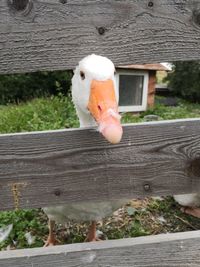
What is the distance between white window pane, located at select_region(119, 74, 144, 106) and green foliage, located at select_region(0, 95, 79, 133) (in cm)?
83

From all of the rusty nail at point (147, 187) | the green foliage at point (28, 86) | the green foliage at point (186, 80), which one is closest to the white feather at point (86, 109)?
the rusty nail at point (147, 187)

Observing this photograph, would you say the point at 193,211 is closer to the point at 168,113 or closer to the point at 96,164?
the point at 96,164

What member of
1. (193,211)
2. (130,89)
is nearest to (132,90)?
(130,89)

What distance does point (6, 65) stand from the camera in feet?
4.37

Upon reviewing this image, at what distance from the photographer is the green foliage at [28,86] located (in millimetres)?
7898

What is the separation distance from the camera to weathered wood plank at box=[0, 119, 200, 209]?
1.37 meters

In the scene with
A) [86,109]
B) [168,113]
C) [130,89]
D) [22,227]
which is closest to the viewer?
[86,109]

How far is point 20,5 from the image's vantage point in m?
1.27

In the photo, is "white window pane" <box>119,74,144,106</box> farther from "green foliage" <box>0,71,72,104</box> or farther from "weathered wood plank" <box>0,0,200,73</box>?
"weathered wood plank" <box>0,0,200,73</box>

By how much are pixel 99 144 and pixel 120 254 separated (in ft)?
1.18

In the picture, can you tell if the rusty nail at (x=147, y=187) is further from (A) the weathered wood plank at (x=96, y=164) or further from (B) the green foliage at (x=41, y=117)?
(B) the green foliage at (x=41, y=117)

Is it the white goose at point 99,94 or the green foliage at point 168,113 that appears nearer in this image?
the white goose at point 99,94

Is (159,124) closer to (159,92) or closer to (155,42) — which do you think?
(155,42)

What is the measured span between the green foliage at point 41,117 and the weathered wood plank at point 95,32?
2.99 metres
